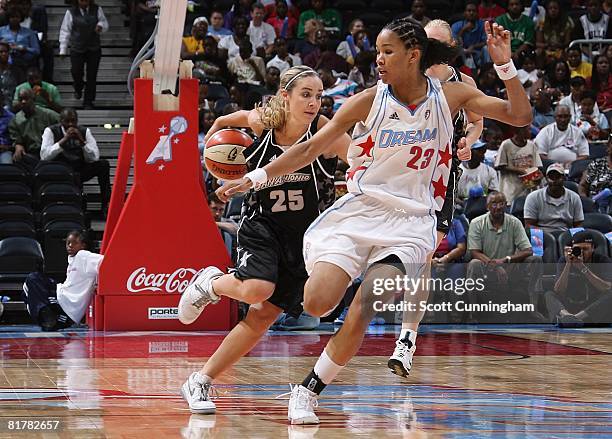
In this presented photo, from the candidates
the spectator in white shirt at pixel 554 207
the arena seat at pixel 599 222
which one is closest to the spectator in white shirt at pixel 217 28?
the spectator in white shirt at pixel 554 207

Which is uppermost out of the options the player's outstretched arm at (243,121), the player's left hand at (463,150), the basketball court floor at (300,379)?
the player's outstretched arm at (243,121)

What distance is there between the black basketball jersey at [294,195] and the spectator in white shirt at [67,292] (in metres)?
4.83

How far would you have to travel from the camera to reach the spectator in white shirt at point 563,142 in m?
13.9

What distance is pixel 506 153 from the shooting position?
1323 cm

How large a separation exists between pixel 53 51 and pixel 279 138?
10793 millimetres

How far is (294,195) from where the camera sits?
5949mm

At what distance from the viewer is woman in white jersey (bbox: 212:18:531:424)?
5.02 metres

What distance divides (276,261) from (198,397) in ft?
2.76

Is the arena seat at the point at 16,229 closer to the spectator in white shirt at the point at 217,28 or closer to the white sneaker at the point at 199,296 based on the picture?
the spectator in white shirt at the point at 217,28

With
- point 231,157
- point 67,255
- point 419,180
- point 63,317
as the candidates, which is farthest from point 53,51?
point 419,180

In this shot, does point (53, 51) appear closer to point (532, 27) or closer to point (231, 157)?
point (532, 27)

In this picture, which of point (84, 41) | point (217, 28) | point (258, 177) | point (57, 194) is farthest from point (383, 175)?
point (217, 28)

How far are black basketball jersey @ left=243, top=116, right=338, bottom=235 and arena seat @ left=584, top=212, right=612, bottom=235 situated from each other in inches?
268

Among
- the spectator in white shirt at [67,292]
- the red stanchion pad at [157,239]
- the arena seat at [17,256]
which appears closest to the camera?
the spectator in white shirt at [67,292]
